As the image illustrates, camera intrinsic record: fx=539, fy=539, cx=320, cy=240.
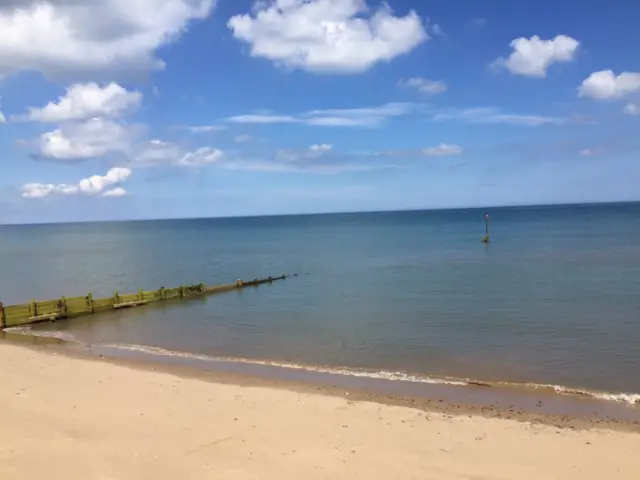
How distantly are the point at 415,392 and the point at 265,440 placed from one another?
7.27 metres

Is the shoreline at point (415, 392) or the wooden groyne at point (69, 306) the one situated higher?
the wooden groyne at point (69, 306)

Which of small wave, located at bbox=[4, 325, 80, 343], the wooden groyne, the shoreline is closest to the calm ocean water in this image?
small wave, located at bbox=[4, 325, 80, 343]

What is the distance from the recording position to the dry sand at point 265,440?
39.4ft

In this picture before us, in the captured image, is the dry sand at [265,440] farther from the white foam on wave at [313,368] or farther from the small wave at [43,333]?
the small wave at [43,333]

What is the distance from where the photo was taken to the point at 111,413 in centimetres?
1591

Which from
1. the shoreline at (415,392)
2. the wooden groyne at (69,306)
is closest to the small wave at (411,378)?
the shoreline at (415,392)

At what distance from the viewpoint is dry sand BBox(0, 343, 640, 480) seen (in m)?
12.0

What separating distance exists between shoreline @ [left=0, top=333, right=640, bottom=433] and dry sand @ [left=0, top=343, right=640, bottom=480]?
83 cm

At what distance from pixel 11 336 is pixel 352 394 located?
69.7 ft

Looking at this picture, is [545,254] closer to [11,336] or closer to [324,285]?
[324,285]

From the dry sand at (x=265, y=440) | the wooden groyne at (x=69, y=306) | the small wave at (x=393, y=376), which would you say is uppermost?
the wooden groyne at (x=69, y=306)

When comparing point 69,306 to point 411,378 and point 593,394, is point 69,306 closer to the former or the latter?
point 411,378

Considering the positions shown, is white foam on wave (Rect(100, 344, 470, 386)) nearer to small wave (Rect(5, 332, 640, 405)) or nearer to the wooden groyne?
small wave (Rect(5, 332, 640, 405))

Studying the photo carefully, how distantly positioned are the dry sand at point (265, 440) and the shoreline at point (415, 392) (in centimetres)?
83
